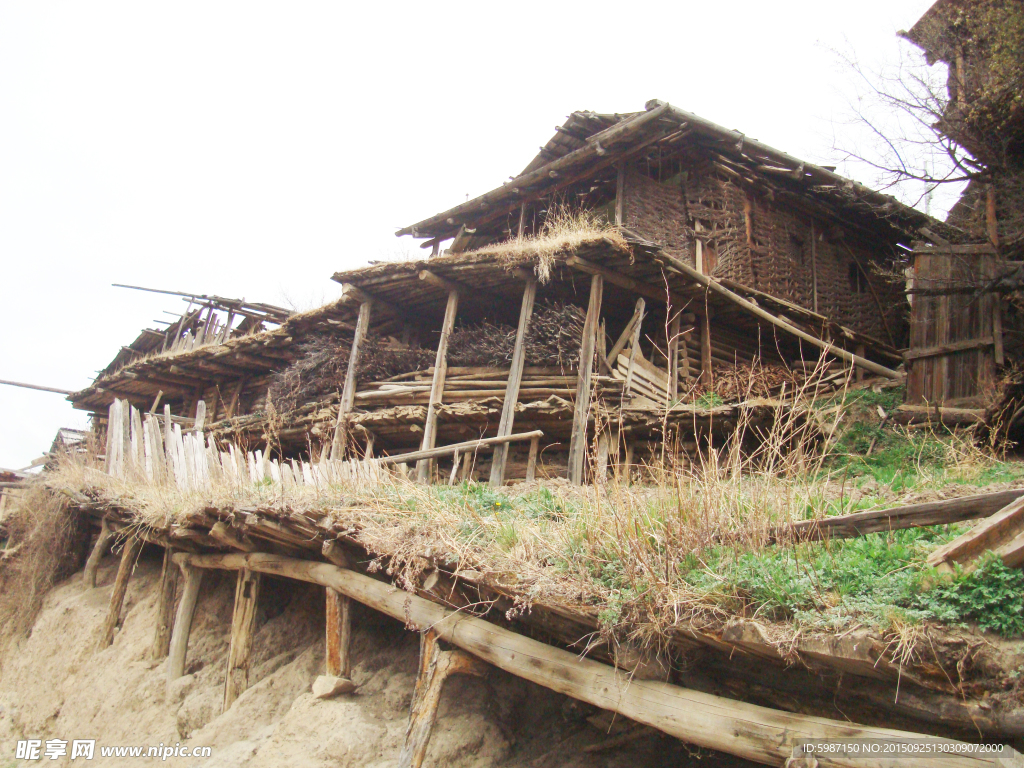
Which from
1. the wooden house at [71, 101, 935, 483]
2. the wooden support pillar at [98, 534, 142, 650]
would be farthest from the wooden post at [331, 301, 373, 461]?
the wooden support pillar at [98, 534, 142, 650]

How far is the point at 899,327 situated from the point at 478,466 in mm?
9877

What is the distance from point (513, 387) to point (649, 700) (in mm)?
6402

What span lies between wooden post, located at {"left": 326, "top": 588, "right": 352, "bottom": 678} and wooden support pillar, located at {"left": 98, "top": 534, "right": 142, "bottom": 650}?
537 centimetres

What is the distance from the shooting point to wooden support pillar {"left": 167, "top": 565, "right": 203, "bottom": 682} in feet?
28.9

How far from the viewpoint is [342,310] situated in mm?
12391

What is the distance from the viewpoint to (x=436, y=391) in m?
10.5

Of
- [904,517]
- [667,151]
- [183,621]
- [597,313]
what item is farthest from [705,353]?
[183,621]

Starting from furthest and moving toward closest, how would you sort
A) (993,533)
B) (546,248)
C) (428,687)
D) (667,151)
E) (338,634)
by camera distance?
1. (667,151)
2. (546,248)
3. (338,634)
4. (428,687)
5. (993,533)

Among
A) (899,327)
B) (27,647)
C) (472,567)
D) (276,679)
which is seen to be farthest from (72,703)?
(899,327)

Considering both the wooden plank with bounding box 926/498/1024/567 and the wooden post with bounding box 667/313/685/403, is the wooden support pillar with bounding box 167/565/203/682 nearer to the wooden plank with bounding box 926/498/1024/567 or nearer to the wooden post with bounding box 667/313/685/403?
the wooden post with bounding box 667/313/685/403

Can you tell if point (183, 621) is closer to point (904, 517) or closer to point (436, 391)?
point (436, 391)

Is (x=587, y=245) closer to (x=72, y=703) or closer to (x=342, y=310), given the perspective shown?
(x=342, y=310)

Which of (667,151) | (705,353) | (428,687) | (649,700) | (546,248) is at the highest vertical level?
(667,151)

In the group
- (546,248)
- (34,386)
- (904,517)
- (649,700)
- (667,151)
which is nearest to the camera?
(904,517)
